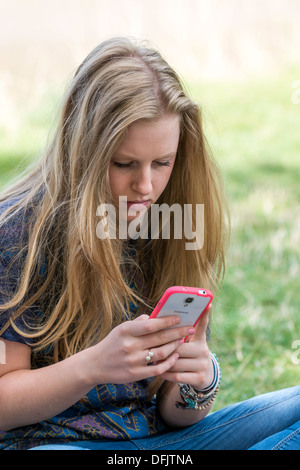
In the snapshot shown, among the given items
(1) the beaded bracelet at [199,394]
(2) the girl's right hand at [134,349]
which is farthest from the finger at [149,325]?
(1) the beaded bracelet at [199,394]

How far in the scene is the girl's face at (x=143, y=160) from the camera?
1.66m

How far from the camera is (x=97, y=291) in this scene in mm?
1757

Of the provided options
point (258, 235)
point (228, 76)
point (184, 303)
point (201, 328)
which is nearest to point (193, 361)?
point (201, 328)

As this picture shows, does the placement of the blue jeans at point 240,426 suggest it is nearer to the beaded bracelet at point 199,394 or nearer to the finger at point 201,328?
the beaded bracelet at point 199,394

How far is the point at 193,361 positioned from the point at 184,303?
0.70 ft

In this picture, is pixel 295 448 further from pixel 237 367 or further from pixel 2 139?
pixel 2 139

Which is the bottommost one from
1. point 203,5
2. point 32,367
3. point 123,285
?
point 32,367

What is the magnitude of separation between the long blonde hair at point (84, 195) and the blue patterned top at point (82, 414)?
26 mm

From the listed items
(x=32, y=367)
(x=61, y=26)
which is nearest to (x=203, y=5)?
(x=61, y=26)

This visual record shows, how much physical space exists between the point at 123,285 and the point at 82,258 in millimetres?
123

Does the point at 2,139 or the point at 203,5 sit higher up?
the point at 203,5

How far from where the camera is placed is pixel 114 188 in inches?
67.3

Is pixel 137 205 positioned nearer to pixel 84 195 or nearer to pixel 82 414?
pixel 84 195

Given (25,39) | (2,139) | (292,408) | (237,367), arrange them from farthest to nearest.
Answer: (25,39)
(2,139)
(237,367)
(292,408)
